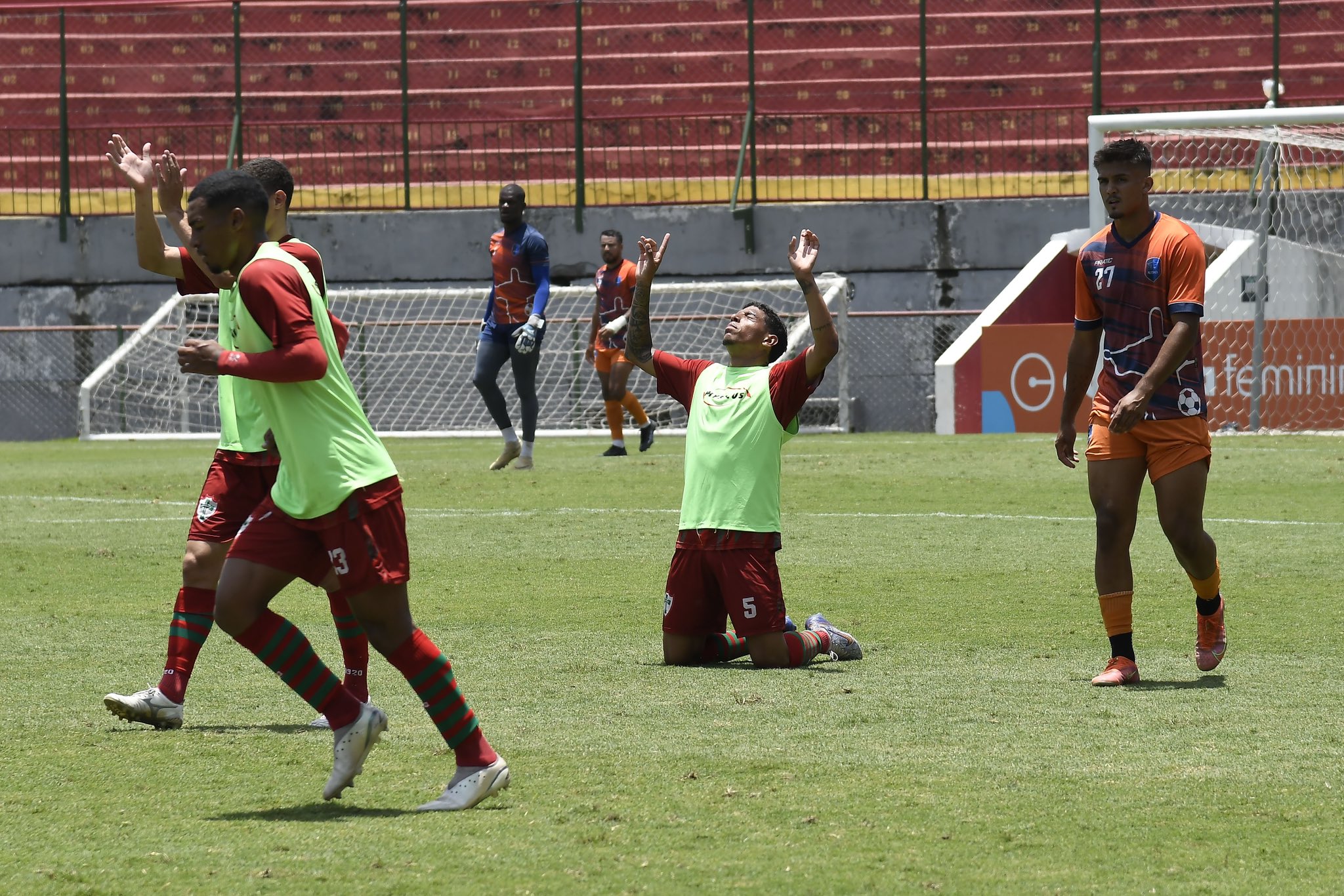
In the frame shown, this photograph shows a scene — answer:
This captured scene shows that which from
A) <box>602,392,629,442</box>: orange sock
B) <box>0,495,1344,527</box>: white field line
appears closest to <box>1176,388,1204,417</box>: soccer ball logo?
<box>0,495,1344,527</box>: white field line

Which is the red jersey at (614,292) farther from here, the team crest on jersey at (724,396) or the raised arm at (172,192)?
the raised arm at (172,192)

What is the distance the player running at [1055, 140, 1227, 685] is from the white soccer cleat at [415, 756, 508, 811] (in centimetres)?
237

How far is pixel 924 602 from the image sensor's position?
7.73 m

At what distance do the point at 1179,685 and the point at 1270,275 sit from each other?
1345 centimetres

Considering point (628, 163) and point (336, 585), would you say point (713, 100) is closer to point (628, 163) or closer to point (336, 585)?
point (628, 163)

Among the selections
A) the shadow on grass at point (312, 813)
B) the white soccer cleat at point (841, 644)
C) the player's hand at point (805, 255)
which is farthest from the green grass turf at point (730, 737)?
the player's hand at point (805, 255)

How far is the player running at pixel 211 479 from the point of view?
5328mm

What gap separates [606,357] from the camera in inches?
679

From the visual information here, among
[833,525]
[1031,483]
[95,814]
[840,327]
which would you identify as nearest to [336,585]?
[95,814]

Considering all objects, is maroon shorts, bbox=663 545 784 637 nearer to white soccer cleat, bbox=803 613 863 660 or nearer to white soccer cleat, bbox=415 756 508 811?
white soccer cleat, bbox=803 613 863 660

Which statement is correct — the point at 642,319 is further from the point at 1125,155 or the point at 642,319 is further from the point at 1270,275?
the point at 1270,275

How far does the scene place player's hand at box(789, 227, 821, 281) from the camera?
6.09 m

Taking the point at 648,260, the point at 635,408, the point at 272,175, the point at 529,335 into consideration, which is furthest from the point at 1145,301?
the point at 635,408

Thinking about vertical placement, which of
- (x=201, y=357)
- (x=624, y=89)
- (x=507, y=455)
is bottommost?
(x=507, y=455)
